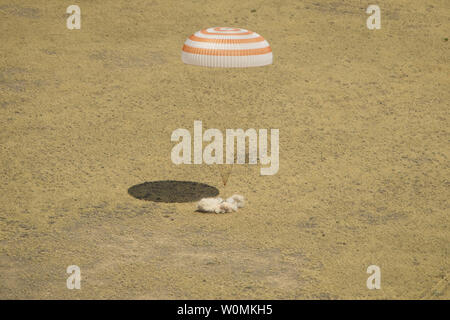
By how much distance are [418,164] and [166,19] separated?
14.2 m

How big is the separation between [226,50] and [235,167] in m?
5.59

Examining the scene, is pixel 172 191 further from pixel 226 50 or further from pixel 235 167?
pixel 226 50

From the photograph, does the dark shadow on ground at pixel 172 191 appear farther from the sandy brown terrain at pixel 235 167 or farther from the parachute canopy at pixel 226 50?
the parachute canopy at pixel 226 50

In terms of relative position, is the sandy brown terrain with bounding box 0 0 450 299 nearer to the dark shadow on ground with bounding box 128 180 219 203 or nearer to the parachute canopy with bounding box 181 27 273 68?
the dark shadow on ground with bounding box 128 180 219 203

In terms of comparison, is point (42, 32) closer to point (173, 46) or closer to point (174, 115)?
point (173, 46)

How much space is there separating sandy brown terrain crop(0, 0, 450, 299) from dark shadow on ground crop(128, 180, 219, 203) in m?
0.32

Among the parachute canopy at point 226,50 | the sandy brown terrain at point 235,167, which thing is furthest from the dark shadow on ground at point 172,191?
the parachute canopy at point 226,50

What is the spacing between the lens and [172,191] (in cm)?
2144

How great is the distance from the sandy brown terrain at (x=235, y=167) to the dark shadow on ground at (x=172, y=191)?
324 millimetres

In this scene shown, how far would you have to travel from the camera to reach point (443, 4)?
1366 inches

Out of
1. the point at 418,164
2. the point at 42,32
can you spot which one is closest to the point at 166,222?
the point at 418,164

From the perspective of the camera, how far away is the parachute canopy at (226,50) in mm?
18688

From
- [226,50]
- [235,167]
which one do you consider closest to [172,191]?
[235,167]

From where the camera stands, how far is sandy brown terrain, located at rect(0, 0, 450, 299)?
55.7ft
